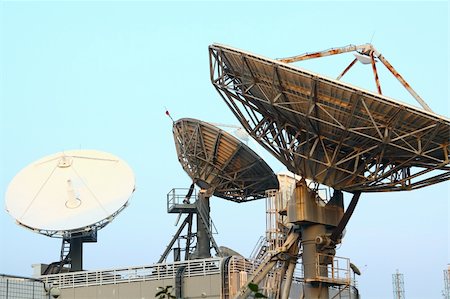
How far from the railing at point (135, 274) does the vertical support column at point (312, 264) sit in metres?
7.90

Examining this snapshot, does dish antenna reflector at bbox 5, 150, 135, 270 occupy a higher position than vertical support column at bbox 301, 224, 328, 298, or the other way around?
dish antenna reflector at bbox 5, 150, 135, 270

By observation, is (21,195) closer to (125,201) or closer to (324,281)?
(125,201)

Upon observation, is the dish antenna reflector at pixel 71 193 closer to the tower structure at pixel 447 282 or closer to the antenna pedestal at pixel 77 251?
the antenna pedestal at pixel 77 251

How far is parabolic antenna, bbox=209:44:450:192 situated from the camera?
40.0m

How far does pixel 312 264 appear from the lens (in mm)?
45969

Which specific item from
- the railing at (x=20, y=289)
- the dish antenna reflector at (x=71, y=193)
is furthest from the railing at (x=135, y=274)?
the railing at (x=20, y=289)

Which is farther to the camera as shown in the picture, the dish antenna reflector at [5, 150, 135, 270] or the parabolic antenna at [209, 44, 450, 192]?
the dish antenna reflector at [5, 150, 135, 270]

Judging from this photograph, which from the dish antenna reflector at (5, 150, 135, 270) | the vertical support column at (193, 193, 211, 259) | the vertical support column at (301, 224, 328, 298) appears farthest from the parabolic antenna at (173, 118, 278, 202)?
the vertical support column at (301, 224, 328, 298)

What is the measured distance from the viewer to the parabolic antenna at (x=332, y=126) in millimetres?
40031

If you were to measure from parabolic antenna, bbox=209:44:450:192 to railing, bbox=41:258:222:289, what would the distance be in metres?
10.5

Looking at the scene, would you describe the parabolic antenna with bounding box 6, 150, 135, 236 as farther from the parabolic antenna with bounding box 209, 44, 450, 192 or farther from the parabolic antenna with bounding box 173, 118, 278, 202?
the parabolic antenna with bounding box 209, 44, 450, 192

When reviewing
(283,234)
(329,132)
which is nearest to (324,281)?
(283,234)

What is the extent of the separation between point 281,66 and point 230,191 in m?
26.5

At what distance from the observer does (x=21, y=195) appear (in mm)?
61750
